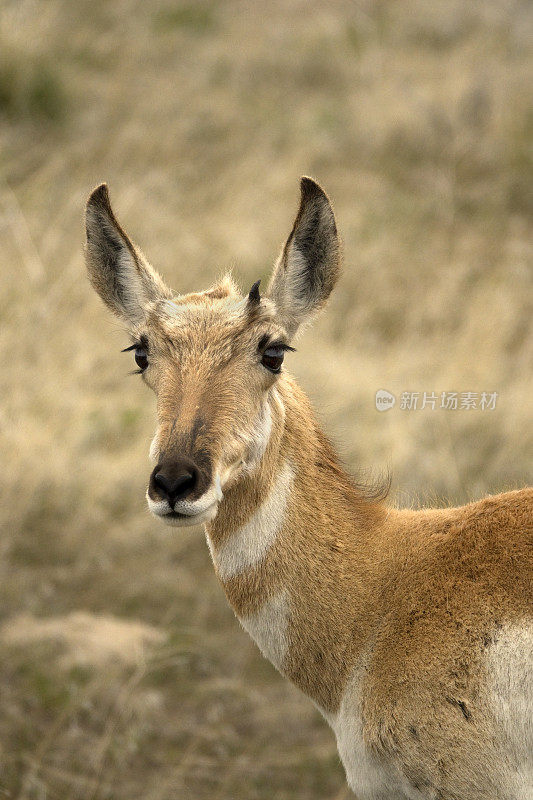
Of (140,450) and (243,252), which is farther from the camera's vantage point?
(243,252)

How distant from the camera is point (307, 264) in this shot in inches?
178

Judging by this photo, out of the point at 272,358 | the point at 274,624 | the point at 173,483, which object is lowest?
the point at 274,624

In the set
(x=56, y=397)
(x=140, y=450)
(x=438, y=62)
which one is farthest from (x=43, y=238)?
(x=438, y=62)

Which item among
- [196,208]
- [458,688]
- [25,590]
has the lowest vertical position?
[25,590]

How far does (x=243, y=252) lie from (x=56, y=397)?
428cm

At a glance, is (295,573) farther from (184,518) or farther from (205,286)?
(205,286)


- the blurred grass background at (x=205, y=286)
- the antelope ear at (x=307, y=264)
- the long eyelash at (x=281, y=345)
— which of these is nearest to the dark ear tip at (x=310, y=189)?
the antelope ear at (x=307, y=264)

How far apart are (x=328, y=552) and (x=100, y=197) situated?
6.52ft

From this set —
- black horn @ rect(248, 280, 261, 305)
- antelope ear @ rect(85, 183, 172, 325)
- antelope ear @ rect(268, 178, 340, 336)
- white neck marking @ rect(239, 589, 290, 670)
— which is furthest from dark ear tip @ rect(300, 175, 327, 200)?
white neck marking @ rect(239, 589, 290, 670)

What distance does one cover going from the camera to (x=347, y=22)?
19.3 m

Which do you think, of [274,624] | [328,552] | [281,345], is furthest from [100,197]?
[274,624]

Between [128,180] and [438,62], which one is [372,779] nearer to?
[128,180]

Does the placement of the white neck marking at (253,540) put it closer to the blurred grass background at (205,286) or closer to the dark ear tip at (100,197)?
the blurred grass background at (205,286)

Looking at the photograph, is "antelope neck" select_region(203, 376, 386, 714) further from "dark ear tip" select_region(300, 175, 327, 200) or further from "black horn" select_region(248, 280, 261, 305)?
"dark ear tip" select_region(300, 175, 327, 200)
